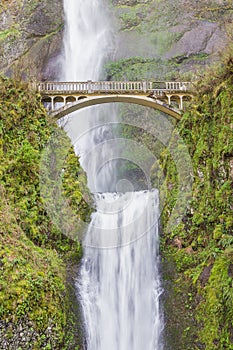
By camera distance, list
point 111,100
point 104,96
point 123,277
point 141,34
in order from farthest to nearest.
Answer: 1. point 141,34
2. point 111,100
3. point 104,96
4. point 123,277

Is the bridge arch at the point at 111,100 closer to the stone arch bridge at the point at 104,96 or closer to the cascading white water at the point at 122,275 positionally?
the stone arch bridge at the point at 104,96

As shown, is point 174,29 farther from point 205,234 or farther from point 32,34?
point 205,234

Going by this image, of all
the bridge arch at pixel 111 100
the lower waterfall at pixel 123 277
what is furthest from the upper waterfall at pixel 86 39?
the lower waterfall at pixel 123 277

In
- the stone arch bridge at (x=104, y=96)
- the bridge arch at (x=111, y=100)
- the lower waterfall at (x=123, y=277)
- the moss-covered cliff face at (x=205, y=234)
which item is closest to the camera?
the moss-covered cliff face at (x=205, y=234)

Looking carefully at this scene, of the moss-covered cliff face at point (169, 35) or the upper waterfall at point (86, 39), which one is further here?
the upper waterfall at point (86, 39)

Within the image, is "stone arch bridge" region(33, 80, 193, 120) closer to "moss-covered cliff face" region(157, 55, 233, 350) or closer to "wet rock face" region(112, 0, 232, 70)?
"moss-covered cliff face" region(157, 55, 233, 350)

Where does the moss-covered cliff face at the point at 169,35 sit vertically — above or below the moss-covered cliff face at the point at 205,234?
above

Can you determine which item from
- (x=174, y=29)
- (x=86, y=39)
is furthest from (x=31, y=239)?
(x=174, y=29)

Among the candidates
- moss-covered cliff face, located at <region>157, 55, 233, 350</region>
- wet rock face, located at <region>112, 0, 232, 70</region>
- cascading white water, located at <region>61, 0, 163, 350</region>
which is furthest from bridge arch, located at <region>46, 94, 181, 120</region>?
wet rock face, located at <region>112, 0, 232, 70</region>
